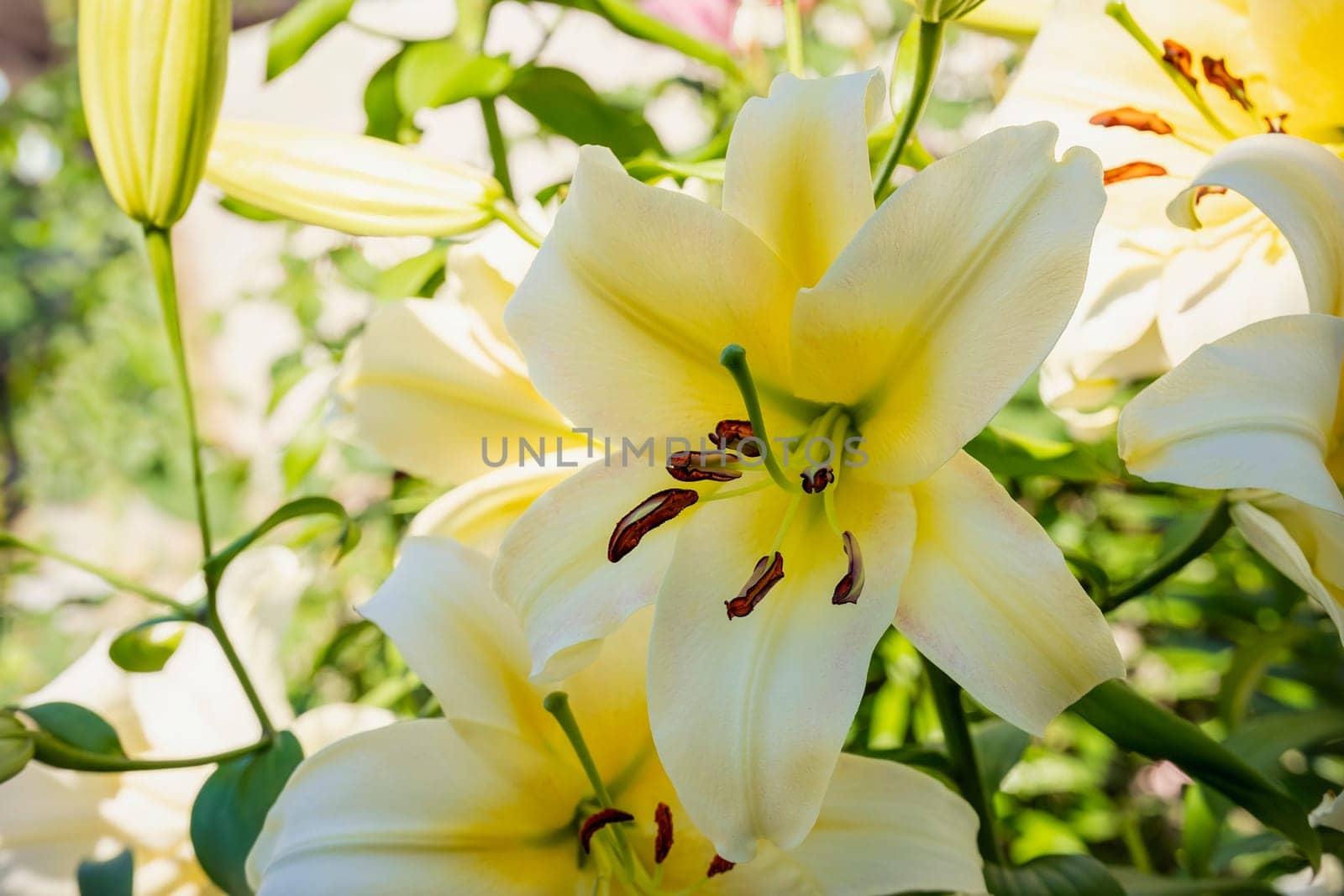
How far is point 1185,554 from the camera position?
1.17ft

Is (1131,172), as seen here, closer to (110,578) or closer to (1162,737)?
(1162,737)

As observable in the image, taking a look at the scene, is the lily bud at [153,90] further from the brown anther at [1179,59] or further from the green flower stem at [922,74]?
the brown anther at [1179,59]

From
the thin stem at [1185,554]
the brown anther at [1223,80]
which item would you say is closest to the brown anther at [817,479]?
the thin stem at [1185,554]

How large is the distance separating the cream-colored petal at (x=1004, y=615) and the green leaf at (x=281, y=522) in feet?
0.72

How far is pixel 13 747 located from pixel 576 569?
0.63ft

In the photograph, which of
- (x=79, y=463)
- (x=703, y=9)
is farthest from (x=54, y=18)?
(x=703, y=9)

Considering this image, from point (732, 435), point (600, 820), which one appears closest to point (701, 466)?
point (732, 435)

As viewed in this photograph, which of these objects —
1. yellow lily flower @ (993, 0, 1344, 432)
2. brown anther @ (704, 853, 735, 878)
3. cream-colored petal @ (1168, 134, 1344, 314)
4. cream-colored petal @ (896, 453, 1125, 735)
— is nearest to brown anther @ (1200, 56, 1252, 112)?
yellow lily flower @ (993, 0, 1344, 432)

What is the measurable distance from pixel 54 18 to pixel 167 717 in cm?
238

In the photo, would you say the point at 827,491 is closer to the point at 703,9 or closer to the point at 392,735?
the point at 392,735

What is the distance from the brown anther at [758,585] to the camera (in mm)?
309

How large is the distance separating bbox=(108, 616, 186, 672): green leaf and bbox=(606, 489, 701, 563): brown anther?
0.19m

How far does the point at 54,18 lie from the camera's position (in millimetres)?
2322

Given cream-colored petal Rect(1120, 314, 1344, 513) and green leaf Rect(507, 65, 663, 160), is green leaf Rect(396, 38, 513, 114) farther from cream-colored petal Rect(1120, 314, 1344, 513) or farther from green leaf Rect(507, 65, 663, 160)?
cream-colored petal Rect(1120, 314, 1344, 513)
